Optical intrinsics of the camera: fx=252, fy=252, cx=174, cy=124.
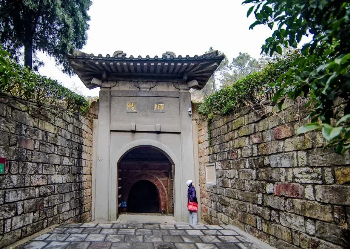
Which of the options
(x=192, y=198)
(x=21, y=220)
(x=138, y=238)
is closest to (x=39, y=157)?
(x=21, y=220)

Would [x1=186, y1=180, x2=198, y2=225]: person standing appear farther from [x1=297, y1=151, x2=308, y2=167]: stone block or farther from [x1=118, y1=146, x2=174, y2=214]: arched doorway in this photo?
[x1=118, y1=146, x2=174, y2=214]: arched doorway

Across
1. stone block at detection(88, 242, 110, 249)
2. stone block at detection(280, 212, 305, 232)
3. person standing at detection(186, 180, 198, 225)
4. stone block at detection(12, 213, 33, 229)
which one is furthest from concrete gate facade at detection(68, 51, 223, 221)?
stone block at detection(280, 212, 305, 232)

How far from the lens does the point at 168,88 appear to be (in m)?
7.64

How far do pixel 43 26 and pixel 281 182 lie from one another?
35.6 ft

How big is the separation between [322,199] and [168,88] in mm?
Result: 5488

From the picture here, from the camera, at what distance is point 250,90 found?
467 cm

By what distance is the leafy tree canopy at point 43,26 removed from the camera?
9633mm

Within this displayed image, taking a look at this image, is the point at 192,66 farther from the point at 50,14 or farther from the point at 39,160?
the point at 50,14

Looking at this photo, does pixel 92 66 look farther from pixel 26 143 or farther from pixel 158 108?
pixel 26 143

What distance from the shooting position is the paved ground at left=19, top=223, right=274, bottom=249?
3.71 m

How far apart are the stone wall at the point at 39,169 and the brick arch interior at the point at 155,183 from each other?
176 inches

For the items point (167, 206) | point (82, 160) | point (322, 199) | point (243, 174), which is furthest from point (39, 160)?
point (167, 206)

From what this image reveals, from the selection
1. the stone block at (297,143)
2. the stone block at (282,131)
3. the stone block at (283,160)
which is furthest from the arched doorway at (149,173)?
the stone block at (297,143)

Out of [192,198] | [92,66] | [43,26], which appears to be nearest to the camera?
[192,198]
